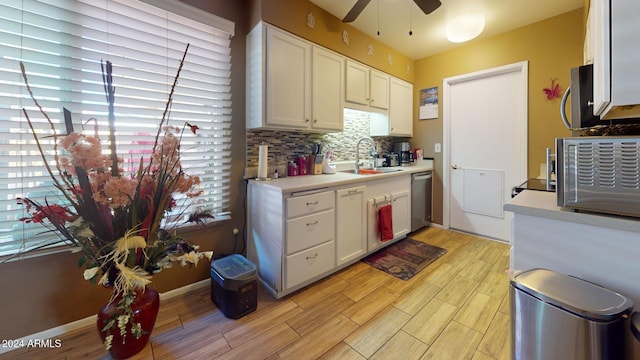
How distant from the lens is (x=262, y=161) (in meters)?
2.21

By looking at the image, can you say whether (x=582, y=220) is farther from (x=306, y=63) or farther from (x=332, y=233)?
(x=306, y=63)

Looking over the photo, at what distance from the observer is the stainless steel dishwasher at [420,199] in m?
3.20

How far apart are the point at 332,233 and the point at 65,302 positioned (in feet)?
6.06

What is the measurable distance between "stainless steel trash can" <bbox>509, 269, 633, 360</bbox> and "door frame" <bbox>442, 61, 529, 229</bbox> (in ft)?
8.05

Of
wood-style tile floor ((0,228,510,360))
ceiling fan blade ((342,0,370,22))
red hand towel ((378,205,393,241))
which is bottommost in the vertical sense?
wood-style tile floor ((0,228,510,360))

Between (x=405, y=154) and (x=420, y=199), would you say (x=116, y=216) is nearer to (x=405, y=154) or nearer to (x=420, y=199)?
(x=420, y=199)

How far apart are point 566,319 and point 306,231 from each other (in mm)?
A: 1478

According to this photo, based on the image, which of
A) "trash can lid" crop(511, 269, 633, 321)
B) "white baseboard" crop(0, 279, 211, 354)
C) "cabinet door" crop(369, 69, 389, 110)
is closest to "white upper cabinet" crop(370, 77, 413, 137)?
"cabinet door" crop(369, 69, 389, 110)

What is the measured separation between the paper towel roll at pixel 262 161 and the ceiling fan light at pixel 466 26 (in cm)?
203

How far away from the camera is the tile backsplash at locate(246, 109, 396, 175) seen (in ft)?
7.63

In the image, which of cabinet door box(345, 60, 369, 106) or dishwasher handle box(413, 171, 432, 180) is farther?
dishwasher handle box(413, 171, 432, 180)

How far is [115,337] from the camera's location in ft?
4.29

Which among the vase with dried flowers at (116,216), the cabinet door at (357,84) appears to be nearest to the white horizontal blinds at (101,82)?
the vase with dried flowers at (116,216)

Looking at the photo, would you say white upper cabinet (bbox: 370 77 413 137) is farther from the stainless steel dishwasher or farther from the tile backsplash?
the stainless steel dishwasher
